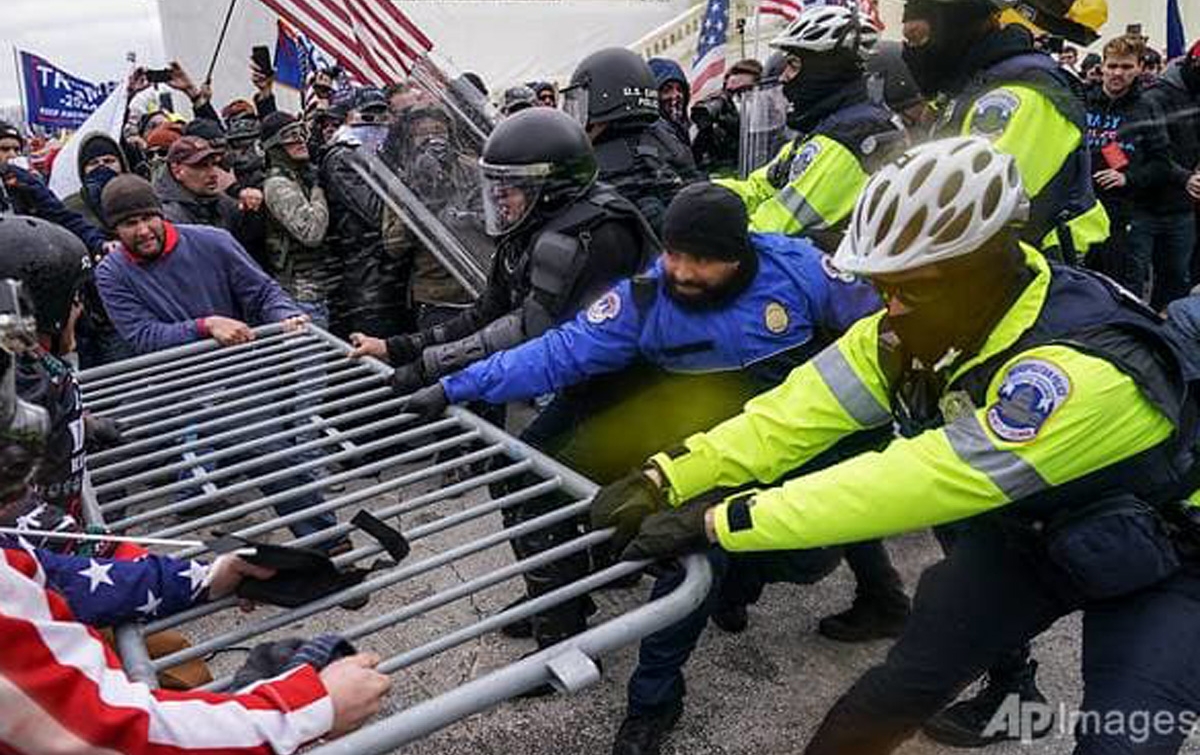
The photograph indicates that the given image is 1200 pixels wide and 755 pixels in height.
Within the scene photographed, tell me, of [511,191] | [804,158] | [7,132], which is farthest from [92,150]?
[804,158]

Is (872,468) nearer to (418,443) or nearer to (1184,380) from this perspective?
(1184,380)

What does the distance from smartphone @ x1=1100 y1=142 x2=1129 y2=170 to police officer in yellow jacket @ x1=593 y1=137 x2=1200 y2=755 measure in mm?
4980

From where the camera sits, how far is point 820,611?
365cm

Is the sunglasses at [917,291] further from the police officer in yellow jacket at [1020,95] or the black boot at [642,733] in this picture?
the black boot at [642,733]

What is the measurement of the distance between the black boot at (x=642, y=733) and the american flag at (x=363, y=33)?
368cm

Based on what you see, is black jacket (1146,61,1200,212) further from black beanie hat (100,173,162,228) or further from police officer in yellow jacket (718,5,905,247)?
black beanie hat (100,173,162,228)

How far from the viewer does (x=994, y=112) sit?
3.08m

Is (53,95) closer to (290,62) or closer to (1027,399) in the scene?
(290,62)

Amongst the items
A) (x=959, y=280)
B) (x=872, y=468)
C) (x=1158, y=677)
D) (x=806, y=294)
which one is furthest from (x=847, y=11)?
(x=1158, y=677)

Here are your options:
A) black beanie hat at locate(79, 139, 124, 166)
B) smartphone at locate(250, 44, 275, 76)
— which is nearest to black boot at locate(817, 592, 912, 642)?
black beanie hat at locate(79, 139, 124, 166)

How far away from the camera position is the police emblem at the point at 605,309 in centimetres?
294

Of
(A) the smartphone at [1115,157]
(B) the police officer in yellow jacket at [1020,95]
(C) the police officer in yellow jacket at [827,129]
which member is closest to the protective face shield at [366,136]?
(C) the police officer in yellow jacket at [827,129]

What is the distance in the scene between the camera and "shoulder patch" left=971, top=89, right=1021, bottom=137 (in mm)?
3053

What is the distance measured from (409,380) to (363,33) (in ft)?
10.3
